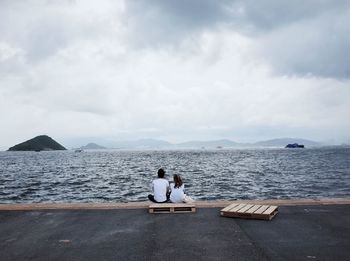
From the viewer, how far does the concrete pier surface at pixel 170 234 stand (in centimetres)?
769

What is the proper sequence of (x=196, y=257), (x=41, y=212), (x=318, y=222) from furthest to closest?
(x=41, y=212), (x=318, y=222), (x=196, y=257)

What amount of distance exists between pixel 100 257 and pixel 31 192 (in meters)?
37.4

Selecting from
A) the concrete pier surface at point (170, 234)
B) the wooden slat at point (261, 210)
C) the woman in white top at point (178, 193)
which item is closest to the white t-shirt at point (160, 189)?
the woman in white top at point (178, 193)

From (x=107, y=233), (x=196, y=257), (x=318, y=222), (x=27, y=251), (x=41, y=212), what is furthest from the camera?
(x=41, y=212)

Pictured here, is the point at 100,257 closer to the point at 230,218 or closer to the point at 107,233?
the point at 107,233

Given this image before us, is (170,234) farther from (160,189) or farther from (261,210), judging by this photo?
(160,189)

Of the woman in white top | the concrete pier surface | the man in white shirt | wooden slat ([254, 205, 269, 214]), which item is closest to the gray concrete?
the concrete pier surface

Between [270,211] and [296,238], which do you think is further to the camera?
[270,211]

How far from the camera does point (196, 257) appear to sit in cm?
744

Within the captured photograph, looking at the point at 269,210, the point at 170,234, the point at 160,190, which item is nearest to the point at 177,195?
the point at 160,190

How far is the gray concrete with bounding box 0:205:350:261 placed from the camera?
7680 mm

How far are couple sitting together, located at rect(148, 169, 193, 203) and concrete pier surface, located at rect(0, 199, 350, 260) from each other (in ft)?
2.29

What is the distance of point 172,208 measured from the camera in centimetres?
1191

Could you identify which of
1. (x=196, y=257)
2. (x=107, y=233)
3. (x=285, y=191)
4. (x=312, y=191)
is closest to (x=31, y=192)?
(x=285, y=191)
